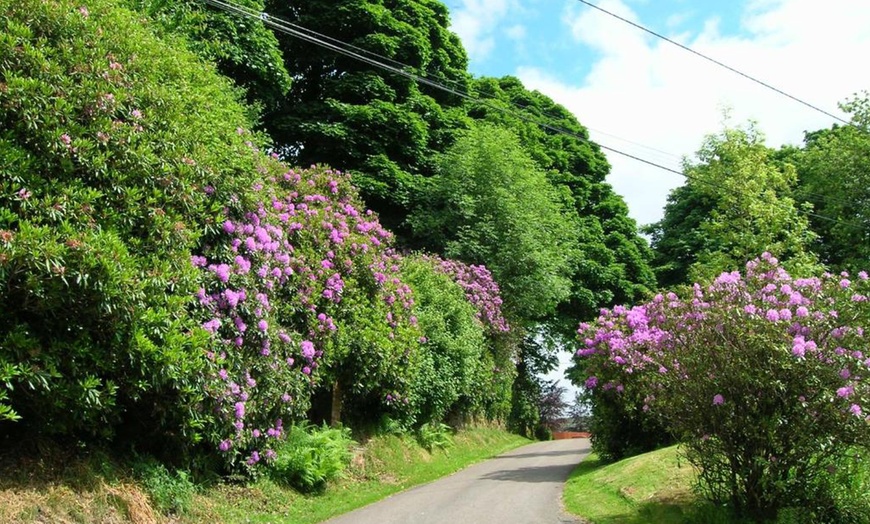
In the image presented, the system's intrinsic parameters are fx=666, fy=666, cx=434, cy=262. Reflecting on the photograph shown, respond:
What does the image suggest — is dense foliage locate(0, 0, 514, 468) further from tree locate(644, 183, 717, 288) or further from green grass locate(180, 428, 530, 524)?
tree locate(644, 183, 717, 288)

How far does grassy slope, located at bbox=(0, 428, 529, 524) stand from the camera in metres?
6.35

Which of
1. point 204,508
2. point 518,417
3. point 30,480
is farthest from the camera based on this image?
point 518,417

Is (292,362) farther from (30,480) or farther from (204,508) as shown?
(30,480)

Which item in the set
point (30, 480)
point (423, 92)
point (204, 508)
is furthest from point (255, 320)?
point (423, 92)

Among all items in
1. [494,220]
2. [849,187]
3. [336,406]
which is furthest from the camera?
[849,187]

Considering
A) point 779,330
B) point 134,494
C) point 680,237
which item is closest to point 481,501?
point 779,330

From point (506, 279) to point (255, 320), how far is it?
1568 centimetres

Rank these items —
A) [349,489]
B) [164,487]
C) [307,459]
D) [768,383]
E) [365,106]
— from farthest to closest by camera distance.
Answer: [365,106], [349,489], [307,459], [768,383], [164,487]

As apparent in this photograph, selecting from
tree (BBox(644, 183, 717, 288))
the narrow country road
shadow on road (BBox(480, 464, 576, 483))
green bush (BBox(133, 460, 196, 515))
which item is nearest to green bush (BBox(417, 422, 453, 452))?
the narrow country road

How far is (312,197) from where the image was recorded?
1298 centimetres

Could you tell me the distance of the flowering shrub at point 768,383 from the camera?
7805mm

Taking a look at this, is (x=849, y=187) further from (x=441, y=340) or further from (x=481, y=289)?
(x=441, y=340)

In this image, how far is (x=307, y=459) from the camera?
10.6m

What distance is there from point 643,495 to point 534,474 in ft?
17.0
